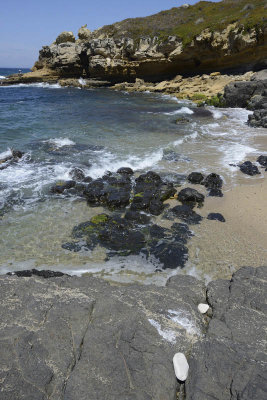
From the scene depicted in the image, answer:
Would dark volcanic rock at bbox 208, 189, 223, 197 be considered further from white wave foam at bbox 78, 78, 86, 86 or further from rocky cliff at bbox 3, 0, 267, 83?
white wave foam at bbox 78, 78, 86, 86

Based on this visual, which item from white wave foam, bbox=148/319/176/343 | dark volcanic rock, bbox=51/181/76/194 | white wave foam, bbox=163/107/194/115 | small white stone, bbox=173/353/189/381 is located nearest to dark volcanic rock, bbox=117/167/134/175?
dark volcanic rock, bbox=51/181/76/194

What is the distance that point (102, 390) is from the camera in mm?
4012

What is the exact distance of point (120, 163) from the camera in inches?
617

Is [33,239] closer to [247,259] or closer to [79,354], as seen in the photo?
[79,354]

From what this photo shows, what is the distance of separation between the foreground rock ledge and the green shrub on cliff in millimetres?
40552

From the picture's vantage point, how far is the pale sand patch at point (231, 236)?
7.94 meters

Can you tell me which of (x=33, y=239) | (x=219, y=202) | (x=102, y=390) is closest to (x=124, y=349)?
(x=102, y=390)

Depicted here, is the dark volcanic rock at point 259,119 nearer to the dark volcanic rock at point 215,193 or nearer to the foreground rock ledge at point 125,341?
the dark volcanic rock at point 215,193

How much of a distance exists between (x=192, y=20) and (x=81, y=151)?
4766 cm

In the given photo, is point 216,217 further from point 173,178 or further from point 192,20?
point 192,20

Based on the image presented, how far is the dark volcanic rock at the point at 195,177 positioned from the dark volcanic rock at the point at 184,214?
8.31 ft

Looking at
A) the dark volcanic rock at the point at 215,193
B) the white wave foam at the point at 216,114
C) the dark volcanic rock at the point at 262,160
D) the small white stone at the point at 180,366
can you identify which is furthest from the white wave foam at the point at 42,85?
the small white stone at the point at 180,366

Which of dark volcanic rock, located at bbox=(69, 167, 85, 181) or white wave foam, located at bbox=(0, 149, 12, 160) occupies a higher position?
white wave foam, located at bbox=(0, 149, 12, 160)

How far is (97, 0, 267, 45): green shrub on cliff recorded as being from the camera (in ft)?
134
